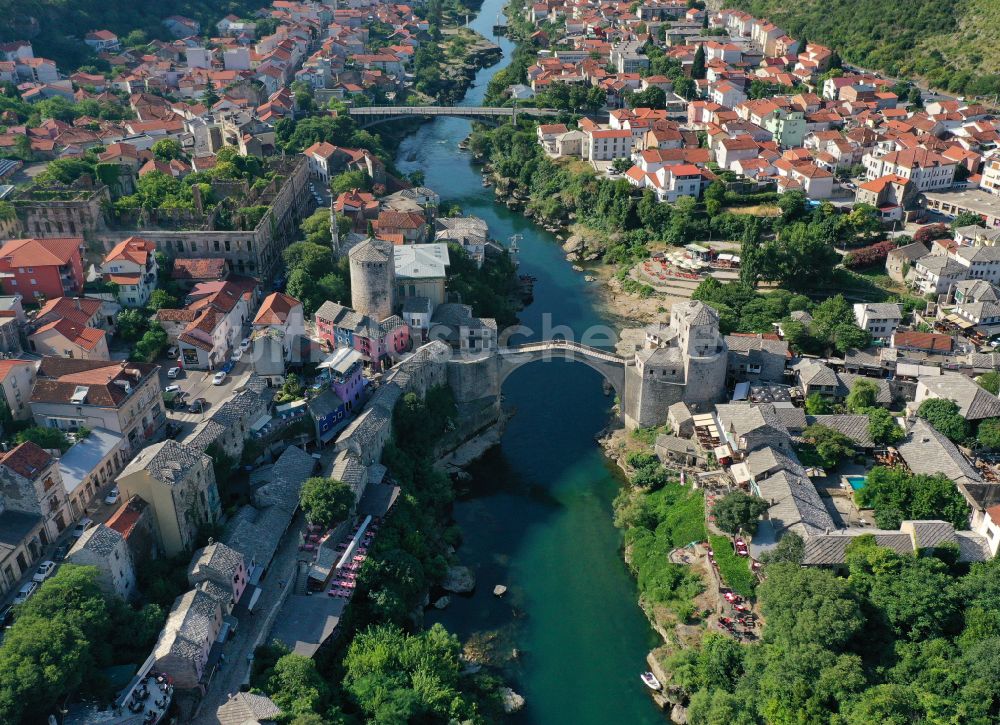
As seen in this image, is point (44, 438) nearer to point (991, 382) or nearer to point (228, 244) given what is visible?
point (228, 244)

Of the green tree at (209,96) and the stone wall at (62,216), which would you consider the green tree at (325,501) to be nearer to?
the stone wall at (62,216)

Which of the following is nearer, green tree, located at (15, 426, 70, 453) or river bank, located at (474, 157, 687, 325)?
green tree, located at (15, 426, 70, 453)

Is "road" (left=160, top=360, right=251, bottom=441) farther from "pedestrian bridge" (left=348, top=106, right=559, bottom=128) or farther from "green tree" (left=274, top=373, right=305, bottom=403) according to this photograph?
"pedestrian bridge" (left=348, top=106, right=559, bottom=128)

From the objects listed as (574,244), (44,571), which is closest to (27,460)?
(44,571)

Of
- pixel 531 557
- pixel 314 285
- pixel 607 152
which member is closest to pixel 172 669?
pixel 531 557

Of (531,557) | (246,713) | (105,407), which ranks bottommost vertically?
(531,557)

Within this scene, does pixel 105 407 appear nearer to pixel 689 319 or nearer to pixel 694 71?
pixel 689 319

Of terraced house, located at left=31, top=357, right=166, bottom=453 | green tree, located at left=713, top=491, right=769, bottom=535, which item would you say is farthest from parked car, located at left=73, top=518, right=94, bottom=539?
green tree, located at left=713, top=491, right=769, bottom=535
